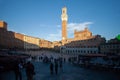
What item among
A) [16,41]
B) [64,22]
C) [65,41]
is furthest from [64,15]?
[16,41]

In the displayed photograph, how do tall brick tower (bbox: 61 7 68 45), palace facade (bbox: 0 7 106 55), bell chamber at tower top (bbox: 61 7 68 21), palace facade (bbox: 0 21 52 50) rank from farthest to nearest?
1. bell chamber at tower top (bbox: 61 7 68 21)
2. tall brick tower (bbox: 61 7 68 45)
3. palace facade (bbox: 0 7 106 55)
4. palace facade (bbox: 0 21 52 50)

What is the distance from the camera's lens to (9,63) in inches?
833

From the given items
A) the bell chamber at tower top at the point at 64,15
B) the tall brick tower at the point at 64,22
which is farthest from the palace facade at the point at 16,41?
the bell chamber at tower top at the point at 64,15

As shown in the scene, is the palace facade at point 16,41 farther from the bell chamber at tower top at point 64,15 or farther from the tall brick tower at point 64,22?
the bell chamber at tower top at point 64,15

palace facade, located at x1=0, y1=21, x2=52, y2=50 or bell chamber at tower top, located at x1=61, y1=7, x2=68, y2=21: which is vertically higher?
bell chamber at tower top, located at x1=61, y1=7, x2=68, y2=21

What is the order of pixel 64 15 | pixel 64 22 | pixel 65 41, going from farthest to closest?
pixel 64 15 < pixel 64 22 < pixel 65 41

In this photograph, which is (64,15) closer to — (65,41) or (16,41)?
(65,41)

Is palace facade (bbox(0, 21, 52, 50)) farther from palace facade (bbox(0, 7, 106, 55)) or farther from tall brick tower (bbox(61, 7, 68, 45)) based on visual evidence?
tall brick tower (bbox(61, 7, 68, 45))

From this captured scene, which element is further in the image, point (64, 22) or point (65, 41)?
point (64, 22)

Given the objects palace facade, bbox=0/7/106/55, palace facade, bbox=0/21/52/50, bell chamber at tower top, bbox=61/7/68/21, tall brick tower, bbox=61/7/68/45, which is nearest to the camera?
palace facade, bbox=0/21/52/50

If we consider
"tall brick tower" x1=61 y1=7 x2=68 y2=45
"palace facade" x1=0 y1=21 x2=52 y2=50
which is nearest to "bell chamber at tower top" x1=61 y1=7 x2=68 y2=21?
"tall brick tower" x1=61 y1=7 x2=68 y2=45

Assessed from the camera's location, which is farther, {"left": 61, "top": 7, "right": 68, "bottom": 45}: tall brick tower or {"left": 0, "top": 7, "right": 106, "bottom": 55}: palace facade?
{"left": 61, "top": 7, "right": 68, "bottom": 45}: tall brick tower

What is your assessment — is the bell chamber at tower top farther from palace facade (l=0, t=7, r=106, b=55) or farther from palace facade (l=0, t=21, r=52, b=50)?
palace facade (l=0, t=21, r=52, b=50)

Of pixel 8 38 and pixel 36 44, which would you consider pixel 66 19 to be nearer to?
pixel 36 44
